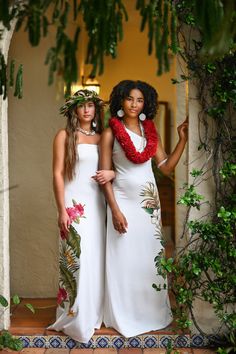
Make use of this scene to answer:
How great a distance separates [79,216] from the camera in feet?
14.3

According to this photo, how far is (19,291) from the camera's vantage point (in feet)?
17.7

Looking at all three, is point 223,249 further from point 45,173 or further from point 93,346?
point 45,173

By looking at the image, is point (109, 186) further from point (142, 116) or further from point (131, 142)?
point (142, 116)

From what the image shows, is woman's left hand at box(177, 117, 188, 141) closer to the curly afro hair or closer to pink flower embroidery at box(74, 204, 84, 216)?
the curly afro hair

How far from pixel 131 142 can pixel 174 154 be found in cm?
34

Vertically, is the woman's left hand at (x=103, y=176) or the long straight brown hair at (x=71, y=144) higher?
the long straight brown hair at (x=71, y=144)

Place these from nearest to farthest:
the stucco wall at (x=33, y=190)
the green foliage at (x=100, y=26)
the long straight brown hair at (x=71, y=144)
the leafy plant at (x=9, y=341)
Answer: the green foliage at (x=100, y=26) → the leafy plant at (x=9, y=341) → the long straight brown hair at (x=71, y=144) → the stucco wall at (x=33, y=190)

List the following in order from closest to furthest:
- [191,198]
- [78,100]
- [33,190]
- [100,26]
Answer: [100,26], [191,198], [78,100], [33,190]

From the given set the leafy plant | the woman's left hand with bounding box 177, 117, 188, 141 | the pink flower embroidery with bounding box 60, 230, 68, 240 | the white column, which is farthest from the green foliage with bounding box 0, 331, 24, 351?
the woman's left hand with bounding box 177, 117, 188, 141

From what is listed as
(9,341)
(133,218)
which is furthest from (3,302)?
(133,218)

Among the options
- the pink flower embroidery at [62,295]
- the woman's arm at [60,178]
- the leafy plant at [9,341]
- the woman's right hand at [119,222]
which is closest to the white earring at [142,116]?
the woman's arm at [60,178]

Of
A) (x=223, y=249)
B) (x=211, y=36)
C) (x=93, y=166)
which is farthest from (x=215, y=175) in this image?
(x=211, y=36)

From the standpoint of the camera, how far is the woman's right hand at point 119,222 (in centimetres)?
429

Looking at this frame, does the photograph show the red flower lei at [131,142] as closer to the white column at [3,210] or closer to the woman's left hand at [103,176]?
the woman's left hand at [103,176]
